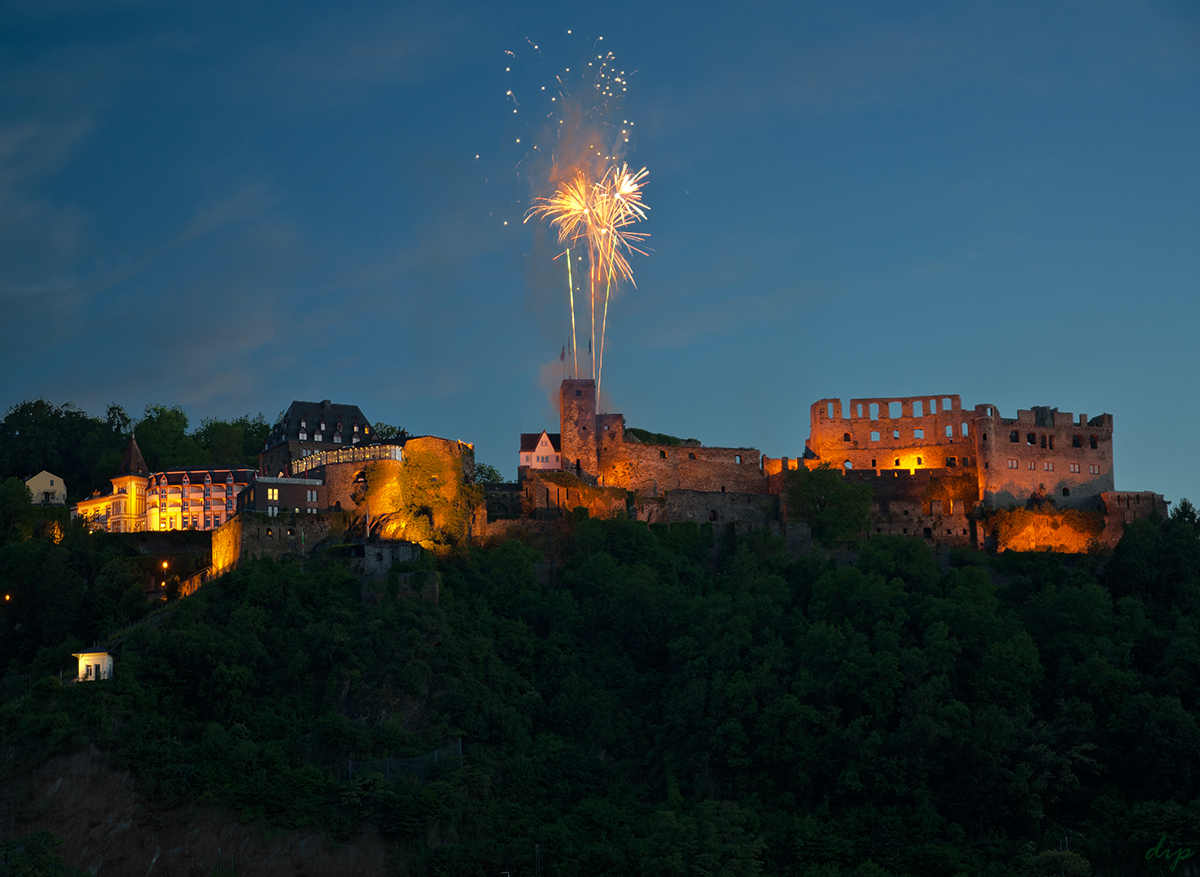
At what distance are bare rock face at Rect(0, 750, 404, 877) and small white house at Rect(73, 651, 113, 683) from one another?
207 inches

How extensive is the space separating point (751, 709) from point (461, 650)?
488 inches

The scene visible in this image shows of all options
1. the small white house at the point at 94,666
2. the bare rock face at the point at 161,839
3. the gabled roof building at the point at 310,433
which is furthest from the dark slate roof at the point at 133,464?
the bare rock face at the point at 161,839

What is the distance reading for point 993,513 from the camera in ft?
254

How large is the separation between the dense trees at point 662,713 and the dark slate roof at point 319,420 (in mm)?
21974

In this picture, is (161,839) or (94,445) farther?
(94,445)

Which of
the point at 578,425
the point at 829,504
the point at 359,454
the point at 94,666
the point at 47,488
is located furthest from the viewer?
the point at 47,488

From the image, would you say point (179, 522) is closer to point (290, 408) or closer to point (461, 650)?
point (290, 408)

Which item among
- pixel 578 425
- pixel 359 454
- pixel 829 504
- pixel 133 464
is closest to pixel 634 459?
pixel 578 425

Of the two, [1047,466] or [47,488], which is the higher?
[47,488]

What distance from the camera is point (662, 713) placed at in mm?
60656

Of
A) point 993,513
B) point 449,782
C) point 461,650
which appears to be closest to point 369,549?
point 461,650

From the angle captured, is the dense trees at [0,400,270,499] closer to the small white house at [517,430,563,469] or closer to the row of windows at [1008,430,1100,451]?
the small white house at [517,430,563,469]

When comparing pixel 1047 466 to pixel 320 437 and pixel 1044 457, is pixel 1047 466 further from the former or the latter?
pixel 320 437

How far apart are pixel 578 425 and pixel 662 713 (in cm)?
2438
